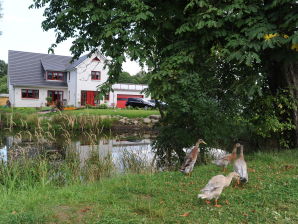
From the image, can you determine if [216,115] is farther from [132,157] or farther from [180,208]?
[180,208]

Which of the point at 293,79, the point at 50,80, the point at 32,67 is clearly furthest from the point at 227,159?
the point at 32,67

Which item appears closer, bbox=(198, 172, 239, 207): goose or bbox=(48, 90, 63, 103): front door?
bbox=(198, 172, 239, 207): goose

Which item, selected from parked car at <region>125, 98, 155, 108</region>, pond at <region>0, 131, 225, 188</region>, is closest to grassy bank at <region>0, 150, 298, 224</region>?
pond at <region>0, 131, 225, 188</region>

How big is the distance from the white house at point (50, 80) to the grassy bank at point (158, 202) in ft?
102

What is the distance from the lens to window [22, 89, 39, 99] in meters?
36.9

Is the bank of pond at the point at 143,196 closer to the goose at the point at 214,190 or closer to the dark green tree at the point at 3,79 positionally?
the goose at the point at 214,190

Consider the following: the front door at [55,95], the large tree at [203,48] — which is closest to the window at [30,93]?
the front door at [55,95]

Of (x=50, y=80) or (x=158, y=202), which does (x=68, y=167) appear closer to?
(x=158, y=202)

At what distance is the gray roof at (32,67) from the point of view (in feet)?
121

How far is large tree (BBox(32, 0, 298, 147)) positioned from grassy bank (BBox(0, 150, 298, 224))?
1969 mm

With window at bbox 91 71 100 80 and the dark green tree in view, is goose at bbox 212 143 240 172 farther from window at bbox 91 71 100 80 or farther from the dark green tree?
the dark green tree

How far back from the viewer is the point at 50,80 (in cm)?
3912

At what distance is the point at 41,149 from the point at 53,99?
31985 mm

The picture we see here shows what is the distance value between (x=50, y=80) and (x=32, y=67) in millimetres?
3081
